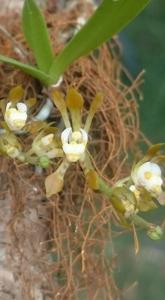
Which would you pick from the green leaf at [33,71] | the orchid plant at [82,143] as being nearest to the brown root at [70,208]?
the green leaf at [33,71]

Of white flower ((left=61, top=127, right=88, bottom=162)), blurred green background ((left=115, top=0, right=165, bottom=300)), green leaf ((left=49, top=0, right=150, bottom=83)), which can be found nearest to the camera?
white flower ((left=61, top=127, right=88, bottom=162))

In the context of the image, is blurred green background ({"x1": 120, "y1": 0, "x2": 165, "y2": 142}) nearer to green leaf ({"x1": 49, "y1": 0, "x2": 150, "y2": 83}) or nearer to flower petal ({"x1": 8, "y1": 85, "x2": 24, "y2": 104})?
green leaf ({"x1": 49, "y1": 0, "x2": 150, "y2": 83})

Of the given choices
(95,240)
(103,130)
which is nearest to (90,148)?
(103,130)

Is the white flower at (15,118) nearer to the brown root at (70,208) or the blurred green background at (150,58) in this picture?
the brown root at (70,208)

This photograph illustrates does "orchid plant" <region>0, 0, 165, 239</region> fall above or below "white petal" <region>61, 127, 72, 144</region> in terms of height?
below

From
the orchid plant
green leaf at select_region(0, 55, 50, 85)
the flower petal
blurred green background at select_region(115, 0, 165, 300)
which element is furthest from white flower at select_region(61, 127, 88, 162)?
blurred green background at select_region(115, 0, 165, 300)
